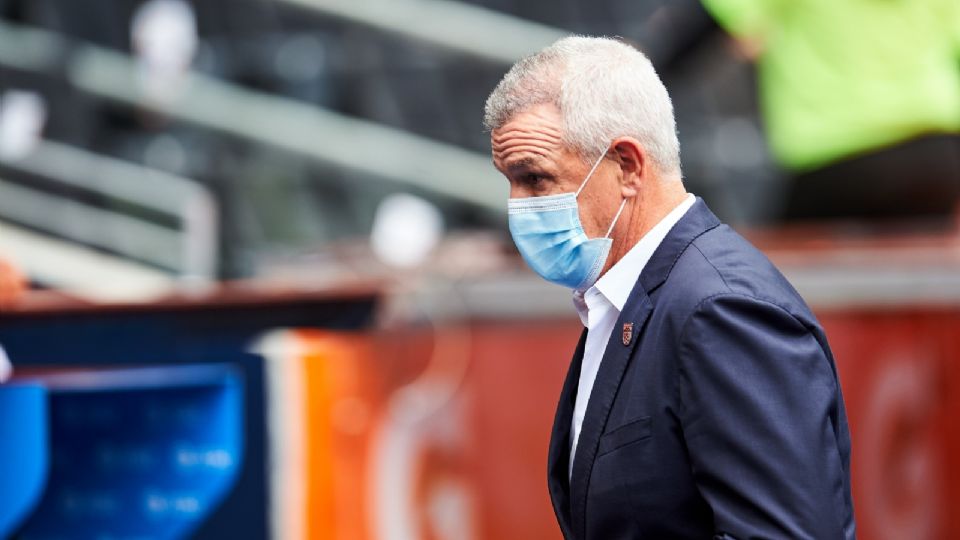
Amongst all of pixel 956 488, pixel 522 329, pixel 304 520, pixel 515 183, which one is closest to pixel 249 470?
pixel 304 520

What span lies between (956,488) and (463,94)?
597 cm

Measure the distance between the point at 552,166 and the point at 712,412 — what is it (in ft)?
1.39

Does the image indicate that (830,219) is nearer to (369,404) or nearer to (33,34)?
(369,404)

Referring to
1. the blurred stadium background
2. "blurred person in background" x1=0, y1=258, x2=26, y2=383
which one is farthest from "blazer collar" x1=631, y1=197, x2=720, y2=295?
"blurred person in background" x1=0, y1=258, x2=26, y2=383

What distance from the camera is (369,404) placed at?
14.2 ft

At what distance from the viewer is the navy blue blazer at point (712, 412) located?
1.84 meters

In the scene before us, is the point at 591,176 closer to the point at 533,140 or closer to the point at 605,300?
the point at 533,140

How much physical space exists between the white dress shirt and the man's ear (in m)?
0.07

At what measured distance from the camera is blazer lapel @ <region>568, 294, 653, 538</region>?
2025 millimetres

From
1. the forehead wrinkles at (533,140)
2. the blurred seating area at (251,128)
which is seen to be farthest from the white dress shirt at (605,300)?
the blurred seating area at (251,128)

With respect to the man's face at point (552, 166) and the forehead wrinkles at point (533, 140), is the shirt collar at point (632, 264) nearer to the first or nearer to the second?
the man's face at point (552, 166)

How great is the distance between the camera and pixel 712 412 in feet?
6.10

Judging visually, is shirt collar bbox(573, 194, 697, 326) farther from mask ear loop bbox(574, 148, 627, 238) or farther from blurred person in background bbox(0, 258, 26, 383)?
blurred person in background bbox(0, 258, 26, 383)

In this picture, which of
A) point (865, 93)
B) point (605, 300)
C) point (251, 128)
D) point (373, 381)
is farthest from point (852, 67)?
point (251, 128)
